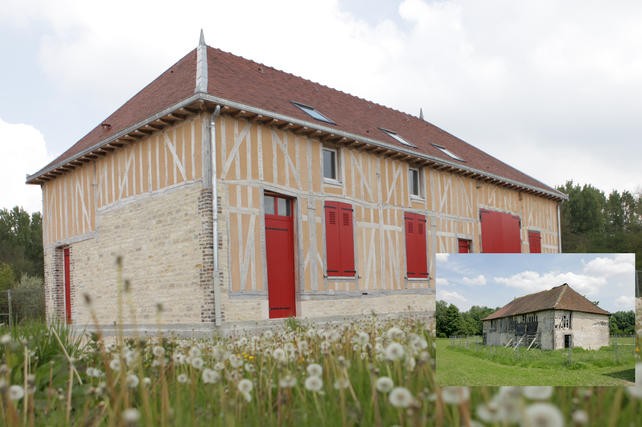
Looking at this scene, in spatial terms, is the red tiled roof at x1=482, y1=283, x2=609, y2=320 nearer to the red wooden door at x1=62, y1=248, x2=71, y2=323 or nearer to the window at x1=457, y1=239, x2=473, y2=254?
the window at x1=457, y1=239, x2=473, y2=254

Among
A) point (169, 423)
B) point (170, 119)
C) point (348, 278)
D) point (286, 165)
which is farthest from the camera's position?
point (348, 278)

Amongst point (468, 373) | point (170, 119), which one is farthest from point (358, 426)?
point (170, 119)

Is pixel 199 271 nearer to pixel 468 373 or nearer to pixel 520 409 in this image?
pixel 468 373

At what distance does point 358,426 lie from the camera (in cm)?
258

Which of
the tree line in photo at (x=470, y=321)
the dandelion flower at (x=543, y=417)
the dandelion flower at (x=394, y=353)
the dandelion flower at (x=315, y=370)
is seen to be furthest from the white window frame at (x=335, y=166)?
the dandelion flower at (x=543, y=417)

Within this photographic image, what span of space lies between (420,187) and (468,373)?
44.3ft

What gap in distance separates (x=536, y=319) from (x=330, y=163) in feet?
36.0

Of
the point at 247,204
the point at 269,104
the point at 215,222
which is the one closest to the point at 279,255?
the point at 247,204

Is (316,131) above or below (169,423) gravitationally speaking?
above

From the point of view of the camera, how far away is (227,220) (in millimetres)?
11023

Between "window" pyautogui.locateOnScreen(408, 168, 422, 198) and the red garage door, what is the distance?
10.5ft

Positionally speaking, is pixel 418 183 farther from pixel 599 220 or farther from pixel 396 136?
pixel 599 220

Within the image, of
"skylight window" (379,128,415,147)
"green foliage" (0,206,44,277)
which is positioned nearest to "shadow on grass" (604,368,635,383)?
"skylight window" (379,128,415,147)

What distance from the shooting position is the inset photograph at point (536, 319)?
9.96ft
